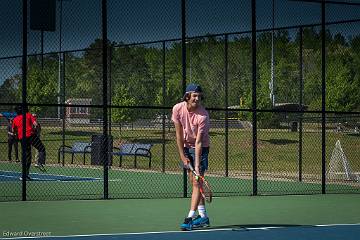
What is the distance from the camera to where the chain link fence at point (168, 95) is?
18859mm

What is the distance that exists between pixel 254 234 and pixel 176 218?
90.2 inches

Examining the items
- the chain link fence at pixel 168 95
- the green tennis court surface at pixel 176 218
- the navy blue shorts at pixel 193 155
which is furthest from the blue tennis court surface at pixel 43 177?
the navy blue shorts at pixel 193 155

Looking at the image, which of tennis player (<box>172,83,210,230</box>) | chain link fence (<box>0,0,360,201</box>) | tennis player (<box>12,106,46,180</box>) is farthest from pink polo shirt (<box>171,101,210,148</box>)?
tennis player (<box>12,106,46,180</box>)

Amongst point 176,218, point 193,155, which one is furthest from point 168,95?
point 193,155

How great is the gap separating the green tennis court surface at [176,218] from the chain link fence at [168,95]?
124cm

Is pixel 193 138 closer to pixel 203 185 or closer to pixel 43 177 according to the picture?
pixel 203 185

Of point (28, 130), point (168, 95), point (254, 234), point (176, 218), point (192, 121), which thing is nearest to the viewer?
point (254, 234)

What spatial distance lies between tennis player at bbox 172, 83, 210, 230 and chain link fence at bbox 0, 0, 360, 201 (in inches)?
172

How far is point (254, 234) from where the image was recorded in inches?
446

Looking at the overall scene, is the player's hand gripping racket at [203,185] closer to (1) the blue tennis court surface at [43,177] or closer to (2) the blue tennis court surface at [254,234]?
(2) the blue tennis court surface at [254,234]

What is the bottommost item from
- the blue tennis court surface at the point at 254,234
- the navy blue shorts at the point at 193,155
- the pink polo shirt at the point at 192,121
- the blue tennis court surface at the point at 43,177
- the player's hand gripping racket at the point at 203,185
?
the blue tennis court surface at the point at 43,177

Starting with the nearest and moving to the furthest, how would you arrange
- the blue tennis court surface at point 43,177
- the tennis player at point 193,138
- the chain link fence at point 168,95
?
the tennis player at point 193,138 → the chain link fence at point 168,95 → the blue tennis court surface at point 43,177

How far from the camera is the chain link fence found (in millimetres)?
18859

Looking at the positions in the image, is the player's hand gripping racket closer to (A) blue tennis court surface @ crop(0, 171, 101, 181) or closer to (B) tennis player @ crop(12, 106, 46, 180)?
(B) tennis player @ crop(12, 106, 46, 180)
